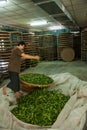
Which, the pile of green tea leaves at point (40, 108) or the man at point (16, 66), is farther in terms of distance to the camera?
the man at point (16, 66)

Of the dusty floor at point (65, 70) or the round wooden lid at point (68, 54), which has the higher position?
the round wooden lid at point (68, 54)

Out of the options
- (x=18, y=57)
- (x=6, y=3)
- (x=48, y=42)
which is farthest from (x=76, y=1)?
(x=48, y=42)

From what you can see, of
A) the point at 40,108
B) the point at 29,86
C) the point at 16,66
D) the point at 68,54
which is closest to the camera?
the point at 40,108

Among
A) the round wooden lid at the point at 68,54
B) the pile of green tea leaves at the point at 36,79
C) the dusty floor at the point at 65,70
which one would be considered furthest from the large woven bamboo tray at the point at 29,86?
the round wooden lid at the point at 68,54

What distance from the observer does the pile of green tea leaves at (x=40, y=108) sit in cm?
315

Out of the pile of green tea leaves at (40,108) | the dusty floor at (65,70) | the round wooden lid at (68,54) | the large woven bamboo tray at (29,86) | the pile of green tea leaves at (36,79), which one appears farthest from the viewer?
the round wooden lid at (68,54)

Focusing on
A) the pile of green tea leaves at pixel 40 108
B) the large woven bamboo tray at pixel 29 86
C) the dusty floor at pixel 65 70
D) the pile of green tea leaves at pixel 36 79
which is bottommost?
the dusty floor at pixel 65 70

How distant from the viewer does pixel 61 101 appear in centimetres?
368

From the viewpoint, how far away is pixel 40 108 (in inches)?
135

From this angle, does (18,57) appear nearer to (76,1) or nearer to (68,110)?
(68,110)

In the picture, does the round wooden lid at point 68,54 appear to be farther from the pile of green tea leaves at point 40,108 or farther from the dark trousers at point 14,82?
the pile of green tea leaves at point 40,108

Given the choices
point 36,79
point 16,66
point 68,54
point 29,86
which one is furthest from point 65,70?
point 29,86

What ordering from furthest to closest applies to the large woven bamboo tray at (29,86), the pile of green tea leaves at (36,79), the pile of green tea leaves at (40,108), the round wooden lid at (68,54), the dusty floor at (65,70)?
the round wooden lid at (68,54)
the dusty floor at (65,70)
the pile of green tea leaves at (36,79)
the large woven bamboo tray at (29,86)
the pile of green tea leaves at (40,108)

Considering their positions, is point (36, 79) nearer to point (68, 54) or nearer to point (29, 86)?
point (29, 86)
